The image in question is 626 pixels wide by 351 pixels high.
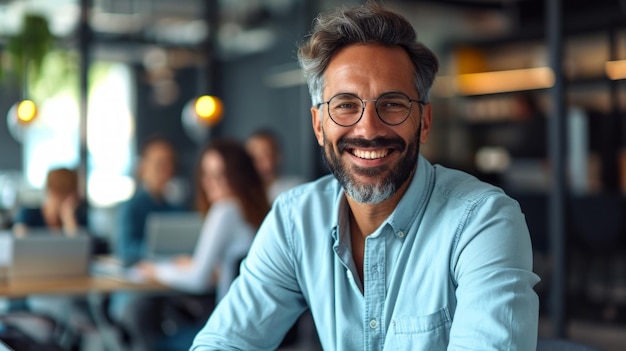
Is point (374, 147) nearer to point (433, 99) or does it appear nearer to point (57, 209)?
point (57, 209)

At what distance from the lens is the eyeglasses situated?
1.73 m

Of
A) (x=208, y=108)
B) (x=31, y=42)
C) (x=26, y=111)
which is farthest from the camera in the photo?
(x=31, y=42)

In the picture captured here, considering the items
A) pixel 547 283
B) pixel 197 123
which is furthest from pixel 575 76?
pixel 197 123

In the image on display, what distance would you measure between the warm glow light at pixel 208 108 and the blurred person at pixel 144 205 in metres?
0.36

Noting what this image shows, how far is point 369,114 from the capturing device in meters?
1.72

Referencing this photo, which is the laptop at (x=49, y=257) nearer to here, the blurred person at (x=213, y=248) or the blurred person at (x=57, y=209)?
the blurred person at (x=213, y=248)

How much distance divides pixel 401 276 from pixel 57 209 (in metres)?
4.53

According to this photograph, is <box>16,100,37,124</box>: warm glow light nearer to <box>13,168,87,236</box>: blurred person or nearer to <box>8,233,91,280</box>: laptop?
<box>13,168,87,236</box>: blurred person

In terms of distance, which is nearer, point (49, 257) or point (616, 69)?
point (49, 257)

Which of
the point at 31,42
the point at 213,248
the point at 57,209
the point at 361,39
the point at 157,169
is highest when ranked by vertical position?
the point at 31,42

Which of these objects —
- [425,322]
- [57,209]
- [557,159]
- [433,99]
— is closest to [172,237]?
[57,209]

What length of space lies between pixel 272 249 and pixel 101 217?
8.36 m

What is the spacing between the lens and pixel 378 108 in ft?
5.67

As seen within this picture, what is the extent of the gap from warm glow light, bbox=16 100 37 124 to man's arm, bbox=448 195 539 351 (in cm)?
535
